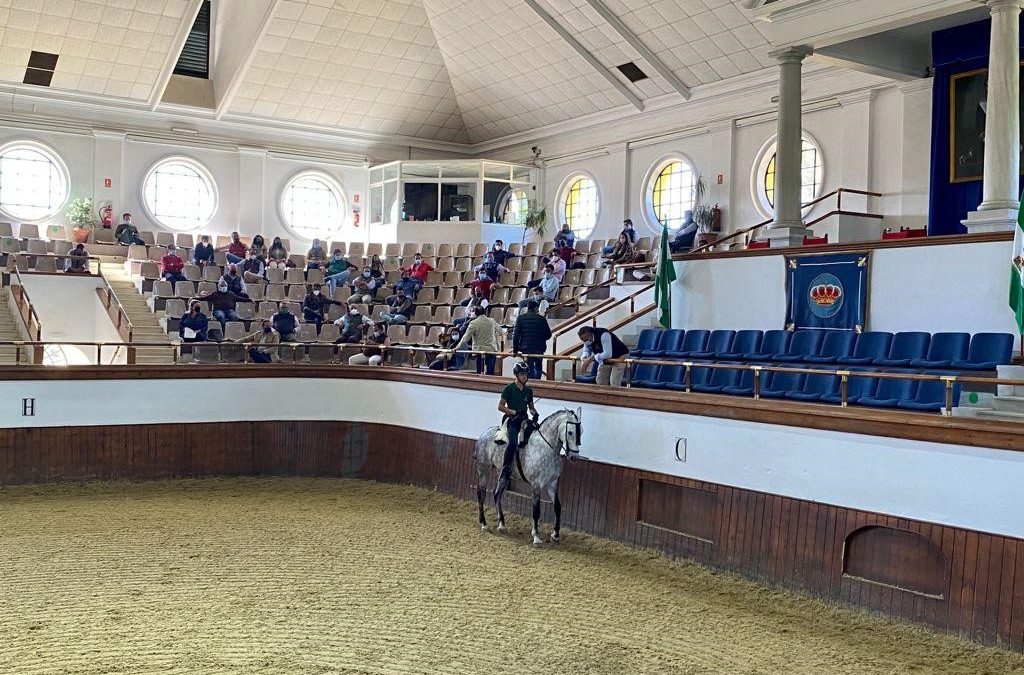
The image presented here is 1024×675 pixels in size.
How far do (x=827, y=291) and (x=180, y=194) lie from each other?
17.9 m

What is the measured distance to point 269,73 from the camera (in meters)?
23.8

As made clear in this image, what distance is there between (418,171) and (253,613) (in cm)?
1952

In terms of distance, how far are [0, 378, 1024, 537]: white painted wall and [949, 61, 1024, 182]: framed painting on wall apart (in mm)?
7587

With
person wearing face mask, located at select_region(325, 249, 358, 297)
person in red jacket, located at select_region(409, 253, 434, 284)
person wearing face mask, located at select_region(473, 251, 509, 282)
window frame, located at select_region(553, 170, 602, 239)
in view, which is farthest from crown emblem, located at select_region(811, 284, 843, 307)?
window frame, located at select_region(553, 170, 602, 239)

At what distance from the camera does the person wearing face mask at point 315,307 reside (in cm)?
1814

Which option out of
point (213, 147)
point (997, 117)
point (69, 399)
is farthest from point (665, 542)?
point (213, 147)

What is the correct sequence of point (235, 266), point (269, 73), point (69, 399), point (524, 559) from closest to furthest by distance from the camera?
point (524, 559), point (69, 399), point (235, 266), point (269, 73)

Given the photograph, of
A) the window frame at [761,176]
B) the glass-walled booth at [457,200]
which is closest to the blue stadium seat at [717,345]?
the window frame at [761,176]

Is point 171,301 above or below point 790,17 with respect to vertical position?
below

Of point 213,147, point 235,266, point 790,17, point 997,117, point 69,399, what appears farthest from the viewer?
point 213,147

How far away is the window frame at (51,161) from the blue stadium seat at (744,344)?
17576 mm

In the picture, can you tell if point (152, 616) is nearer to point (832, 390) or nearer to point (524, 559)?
point (524, 559)

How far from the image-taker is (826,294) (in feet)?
42.7

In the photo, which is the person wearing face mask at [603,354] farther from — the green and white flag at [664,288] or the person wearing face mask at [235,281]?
the person wearing face mask at [235,281]
